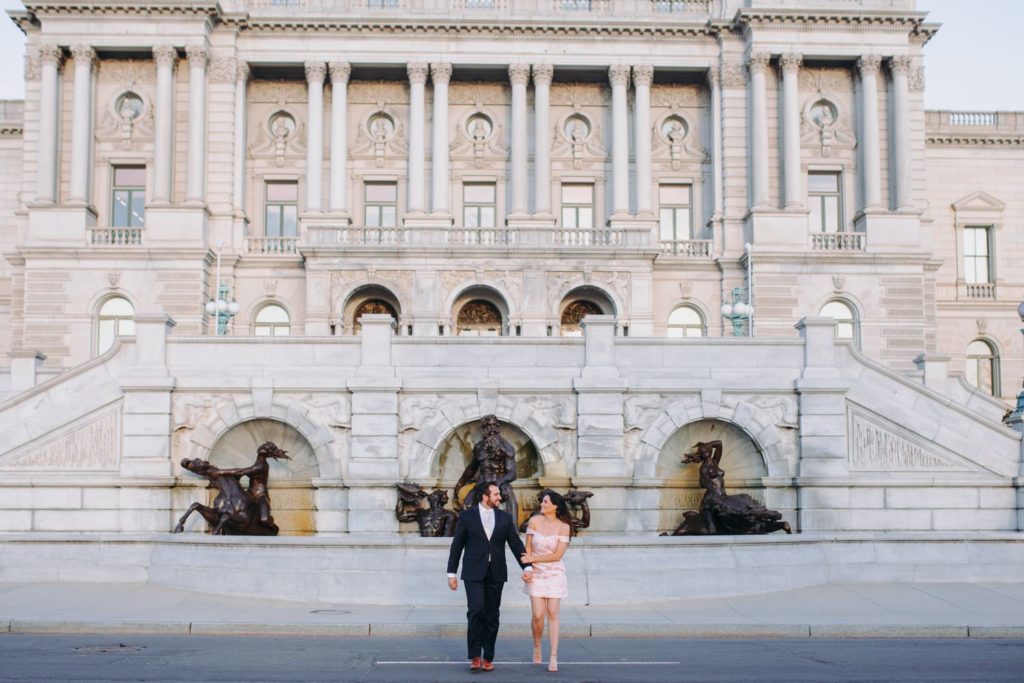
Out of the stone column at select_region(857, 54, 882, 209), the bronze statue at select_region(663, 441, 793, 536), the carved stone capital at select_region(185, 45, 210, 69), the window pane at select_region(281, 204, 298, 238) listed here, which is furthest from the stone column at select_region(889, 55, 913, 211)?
the bronze statue at select_region(663, 441, 793, 536)

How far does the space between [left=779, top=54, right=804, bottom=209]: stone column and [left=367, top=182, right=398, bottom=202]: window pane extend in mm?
17606

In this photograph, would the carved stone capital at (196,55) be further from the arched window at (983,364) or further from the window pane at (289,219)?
the arched window at (983,364)

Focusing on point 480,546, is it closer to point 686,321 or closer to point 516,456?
point 516,456

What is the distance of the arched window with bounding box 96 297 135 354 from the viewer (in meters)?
50.3

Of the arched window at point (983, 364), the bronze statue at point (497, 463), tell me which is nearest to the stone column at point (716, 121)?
A: the arched window at point (983, 364)

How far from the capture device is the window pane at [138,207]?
53.8 metres

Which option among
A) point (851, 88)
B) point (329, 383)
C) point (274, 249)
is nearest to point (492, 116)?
point (274, 249)

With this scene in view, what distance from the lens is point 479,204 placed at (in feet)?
184

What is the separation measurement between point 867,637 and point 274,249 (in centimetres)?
4002

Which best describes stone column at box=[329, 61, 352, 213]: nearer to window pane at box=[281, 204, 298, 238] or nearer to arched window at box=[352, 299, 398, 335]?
window pane at box=[281, 204, 298, 238]

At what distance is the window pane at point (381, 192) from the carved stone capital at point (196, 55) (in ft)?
29.5

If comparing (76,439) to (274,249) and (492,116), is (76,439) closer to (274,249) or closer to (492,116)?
(274,249)

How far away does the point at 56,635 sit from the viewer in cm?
1695

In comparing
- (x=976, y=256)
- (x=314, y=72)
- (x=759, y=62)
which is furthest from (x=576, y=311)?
(x=976, y=256)
